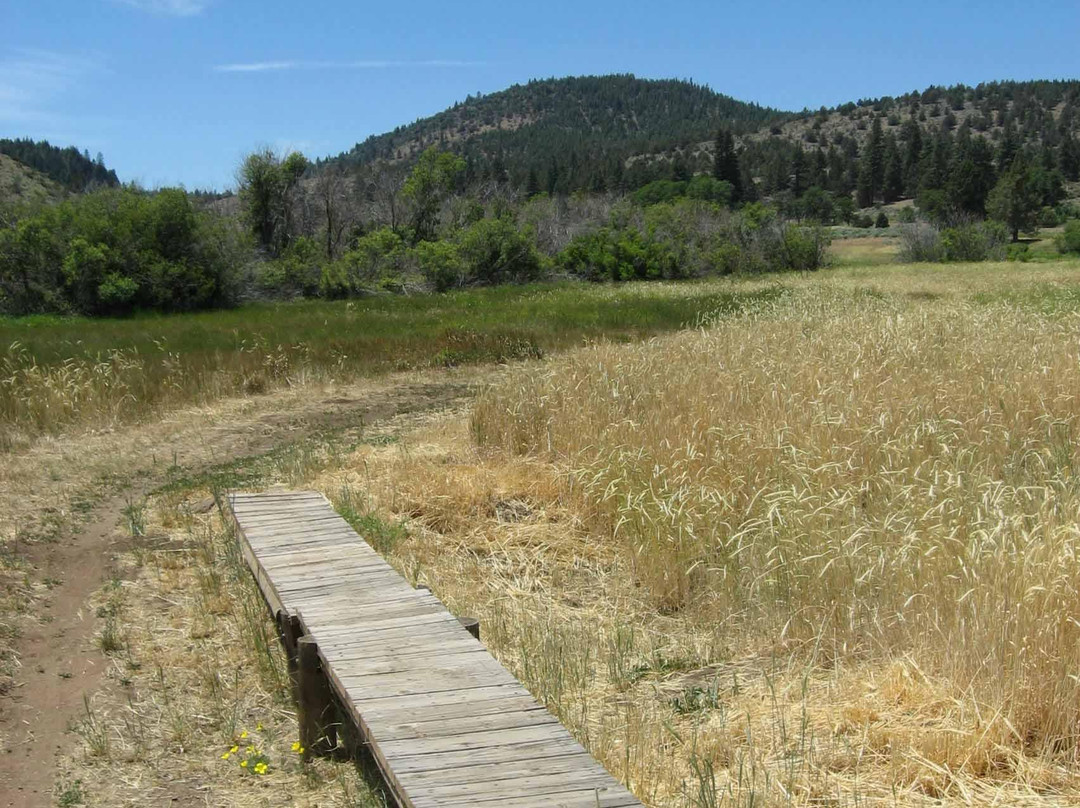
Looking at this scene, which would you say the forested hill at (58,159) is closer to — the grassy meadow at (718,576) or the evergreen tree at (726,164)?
the evergreen tree at (726,164)

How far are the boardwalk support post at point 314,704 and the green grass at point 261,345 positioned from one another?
7802mm

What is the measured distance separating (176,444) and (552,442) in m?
4.44

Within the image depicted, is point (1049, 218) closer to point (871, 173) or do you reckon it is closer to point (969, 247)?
point (871, 173)

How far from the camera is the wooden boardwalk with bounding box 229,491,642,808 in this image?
3104mm

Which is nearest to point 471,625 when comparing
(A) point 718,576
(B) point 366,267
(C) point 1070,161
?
(A) point 718,576

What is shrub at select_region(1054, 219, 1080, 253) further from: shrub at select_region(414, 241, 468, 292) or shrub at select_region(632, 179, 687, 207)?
shrub at select_region(414, 241, 468, 292)

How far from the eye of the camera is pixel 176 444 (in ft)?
35.5

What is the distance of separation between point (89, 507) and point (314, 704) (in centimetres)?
502

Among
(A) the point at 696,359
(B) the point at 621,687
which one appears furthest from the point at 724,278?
(B) the point at 621,687

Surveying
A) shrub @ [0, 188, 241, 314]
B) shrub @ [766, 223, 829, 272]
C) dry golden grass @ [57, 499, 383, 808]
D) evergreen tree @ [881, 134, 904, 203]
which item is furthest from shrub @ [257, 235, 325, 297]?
evergreen tree @ [881, 134, 904, 203]

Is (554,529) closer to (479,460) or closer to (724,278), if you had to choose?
(479,460)

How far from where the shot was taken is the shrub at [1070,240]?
2340 inches

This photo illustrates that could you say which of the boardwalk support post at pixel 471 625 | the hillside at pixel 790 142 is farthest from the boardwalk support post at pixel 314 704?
the hillside at pixel 790 142

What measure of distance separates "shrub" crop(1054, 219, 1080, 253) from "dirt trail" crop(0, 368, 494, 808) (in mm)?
54960
